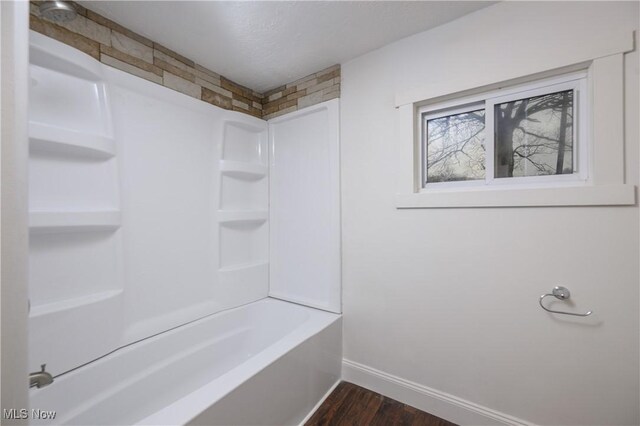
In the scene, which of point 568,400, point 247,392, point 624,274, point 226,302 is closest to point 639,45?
point 624,274

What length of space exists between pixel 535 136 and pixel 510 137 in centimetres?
11

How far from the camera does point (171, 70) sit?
179 centimetres

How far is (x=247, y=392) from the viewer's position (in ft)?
3.91

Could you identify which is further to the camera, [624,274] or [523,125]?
[523,125]

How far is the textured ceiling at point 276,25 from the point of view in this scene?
1.40m

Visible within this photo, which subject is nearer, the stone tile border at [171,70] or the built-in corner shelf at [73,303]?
the built-in corner shelf at [73,303]

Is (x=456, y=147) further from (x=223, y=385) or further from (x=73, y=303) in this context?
(x=73, y=303)

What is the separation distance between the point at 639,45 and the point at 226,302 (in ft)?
9.03

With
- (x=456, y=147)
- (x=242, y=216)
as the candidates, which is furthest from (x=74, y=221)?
(x=456, y=147)

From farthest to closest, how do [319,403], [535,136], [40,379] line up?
[319,403], [535,136], [40,379]

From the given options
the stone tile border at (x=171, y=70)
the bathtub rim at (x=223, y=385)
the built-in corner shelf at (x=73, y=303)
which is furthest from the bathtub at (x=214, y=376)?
the stone tile border at (x=171, y=70)

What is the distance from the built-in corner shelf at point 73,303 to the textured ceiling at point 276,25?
159 cm

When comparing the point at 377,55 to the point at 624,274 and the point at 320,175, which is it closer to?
the point at 320,175

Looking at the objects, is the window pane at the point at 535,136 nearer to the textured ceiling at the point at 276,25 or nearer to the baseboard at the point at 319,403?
the textured ceiling at the point at 276,25
